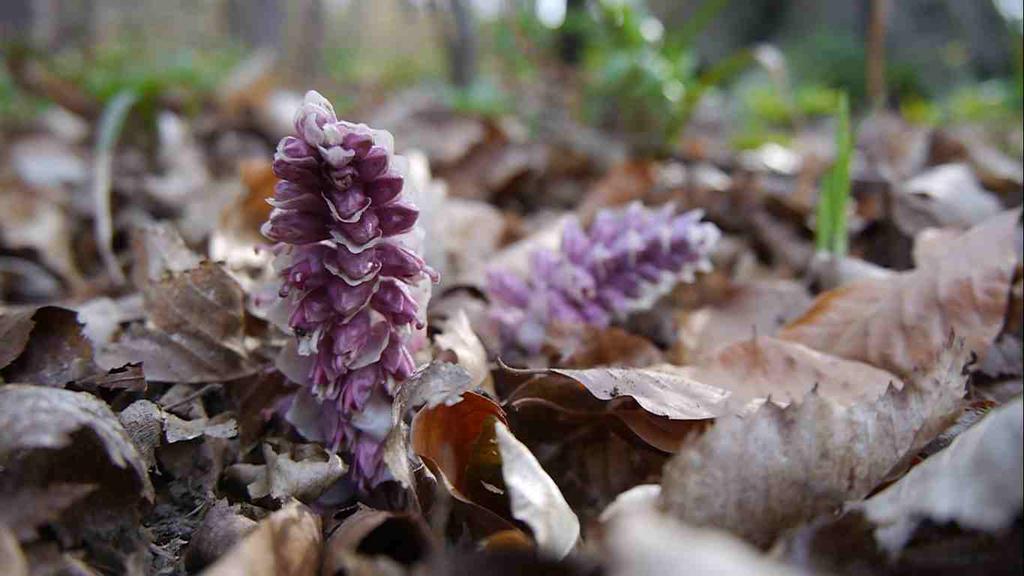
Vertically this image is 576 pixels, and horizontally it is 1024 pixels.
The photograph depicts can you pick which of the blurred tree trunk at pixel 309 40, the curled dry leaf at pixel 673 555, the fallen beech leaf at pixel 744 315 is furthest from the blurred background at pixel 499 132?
the blurred tree trunk at pixel 309 40

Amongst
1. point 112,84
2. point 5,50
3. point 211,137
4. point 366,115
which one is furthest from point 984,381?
point 5,50

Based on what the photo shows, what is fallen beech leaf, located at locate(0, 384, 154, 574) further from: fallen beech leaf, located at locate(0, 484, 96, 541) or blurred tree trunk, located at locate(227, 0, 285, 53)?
blurred tree trunk, located at locate(227, 0, 285, 53)

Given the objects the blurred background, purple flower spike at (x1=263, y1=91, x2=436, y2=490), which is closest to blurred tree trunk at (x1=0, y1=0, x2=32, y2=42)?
the blurred background

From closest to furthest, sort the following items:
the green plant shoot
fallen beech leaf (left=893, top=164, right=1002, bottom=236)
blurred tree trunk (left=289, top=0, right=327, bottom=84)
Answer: the green plant shoot, fallen beech leaf (left=893, top=164, right=1002, bottom=236), blurred tree trunk (left=289, top=0, right=327, bottom=84)

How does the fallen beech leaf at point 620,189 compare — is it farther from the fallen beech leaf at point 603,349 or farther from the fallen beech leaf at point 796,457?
the fallen beech leaf at point 796,457

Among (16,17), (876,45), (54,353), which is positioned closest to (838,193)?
(876,45)

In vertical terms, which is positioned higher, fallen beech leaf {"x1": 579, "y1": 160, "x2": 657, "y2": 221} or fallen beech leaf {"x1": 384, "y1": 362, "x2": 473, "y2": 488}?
fallen beech leaf {"x1": 384, "y1": 362, "x2": 473, "y2": 488}
